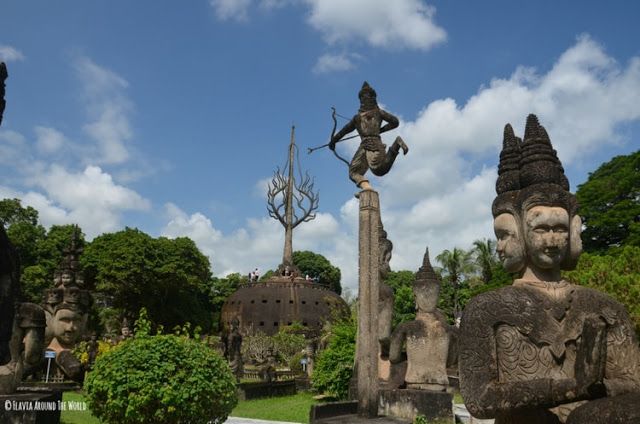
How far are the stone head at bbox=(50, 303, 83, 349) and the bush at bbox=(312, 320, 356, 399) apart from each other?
20.0 ft

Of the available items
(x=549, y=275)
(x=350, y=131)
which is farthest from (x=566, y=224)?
(x=350, y=131)

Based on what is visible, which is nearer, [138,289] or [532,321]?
[532,321]

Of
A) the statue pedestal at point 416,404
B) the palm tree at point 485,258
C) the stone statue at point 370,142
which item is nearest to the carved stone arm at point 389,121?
the stone statue at point 370,142

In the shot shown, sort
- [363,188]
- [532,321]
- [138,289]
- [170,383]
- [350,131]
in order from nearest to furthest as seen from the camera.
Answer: [532,321] < [170,383] < [363,188] < [350,131] < [138,289]

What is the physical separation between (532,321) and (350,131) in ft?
19.6

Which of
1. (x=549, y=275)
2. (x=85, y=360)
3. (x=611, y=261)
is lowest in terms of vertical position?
(x=85, y=360)

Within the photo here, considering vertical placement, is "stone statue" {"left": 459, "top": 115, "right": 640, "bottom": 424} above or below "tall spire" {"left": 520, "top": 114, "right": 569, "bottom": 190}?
below

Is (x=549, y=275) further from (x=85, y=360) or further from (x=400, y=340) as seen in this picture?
(x=85, y=360)

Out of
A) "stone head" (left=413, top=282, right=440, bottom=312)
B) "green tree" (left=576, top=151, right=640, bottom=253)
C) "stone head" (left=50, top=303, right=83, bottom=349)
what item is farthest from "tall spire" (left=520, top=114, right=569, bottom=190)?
"green tree" (left=576, top=151, right=640, bottom=253)

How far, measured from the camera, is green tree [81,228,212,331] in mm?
35438

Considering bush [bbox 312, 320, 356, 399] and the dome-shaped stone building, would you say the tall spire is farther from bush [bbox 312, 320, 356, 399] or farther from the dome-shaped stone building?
the dome-shaped stone building

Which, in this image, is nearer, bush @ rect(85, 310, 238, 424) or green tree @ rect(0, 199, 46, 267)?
bush @ rect(85, 310, 238, 424)

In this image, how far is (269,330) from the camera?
39.8 meters

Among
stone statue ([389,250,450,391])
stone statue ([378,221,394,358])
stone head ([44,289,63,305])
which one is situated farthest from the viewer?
stone head ([44,289,63,305])
